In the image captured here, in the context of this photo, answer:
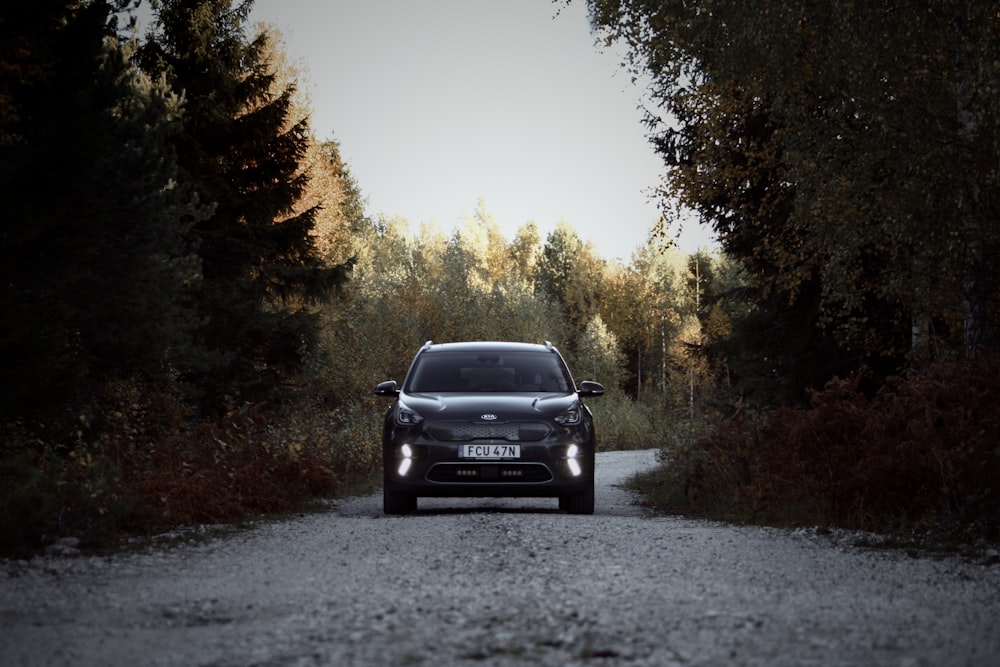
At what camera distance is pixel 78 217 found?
1491cm

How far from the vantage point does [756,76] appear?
52.4 feet

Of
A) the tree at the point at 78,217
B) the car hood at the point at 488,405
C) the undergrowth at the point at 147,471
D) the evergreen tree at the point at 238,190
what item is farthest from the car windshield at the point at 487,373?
the evergreen tree at the point at 238,190

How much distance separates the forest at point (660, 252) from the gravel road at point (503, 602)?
1.64 metres

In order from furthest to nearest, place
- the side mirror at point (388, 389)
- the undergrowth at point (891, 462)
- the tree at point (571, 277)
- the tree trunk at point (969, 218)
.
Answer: the tree at point (571, 277) < the side mirror at point (388, 389) < the tree trunk at point (969, 218) < the undergrowth at point (891, 462)

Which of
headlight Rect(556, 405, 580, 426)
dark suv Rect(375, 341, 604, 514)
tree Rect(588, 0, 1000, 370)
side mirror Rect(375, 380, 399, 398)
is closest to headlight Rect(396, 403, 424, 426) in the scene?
dark suv Rect(375, 341, 604, 514)

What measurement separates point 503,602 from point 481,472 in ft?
19.9

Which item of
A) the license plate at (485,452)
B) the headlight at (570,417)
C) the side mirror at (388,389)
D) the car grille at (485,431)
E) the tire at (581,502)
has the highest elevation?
the side mirror at (388,389)

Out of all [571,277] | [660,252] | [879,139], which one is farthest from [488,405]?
[571,277]

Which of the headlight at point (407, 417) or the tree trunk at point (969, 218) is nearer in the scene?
the headlight at point (407, 417)

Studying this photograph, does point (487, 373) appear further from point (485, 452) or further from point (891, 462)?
point (891, 462)

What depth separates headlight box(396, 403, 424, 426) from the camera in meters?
13.1

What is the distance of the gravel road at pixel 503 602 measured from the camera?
17.6 ft

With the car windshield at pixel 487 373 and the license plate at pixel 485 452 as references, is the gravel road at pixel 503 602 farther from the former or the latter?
the car windshield at pixel 487 373

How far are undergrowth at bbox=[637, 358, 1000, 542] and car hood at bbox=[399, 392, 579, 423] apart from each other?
7.57 feet
